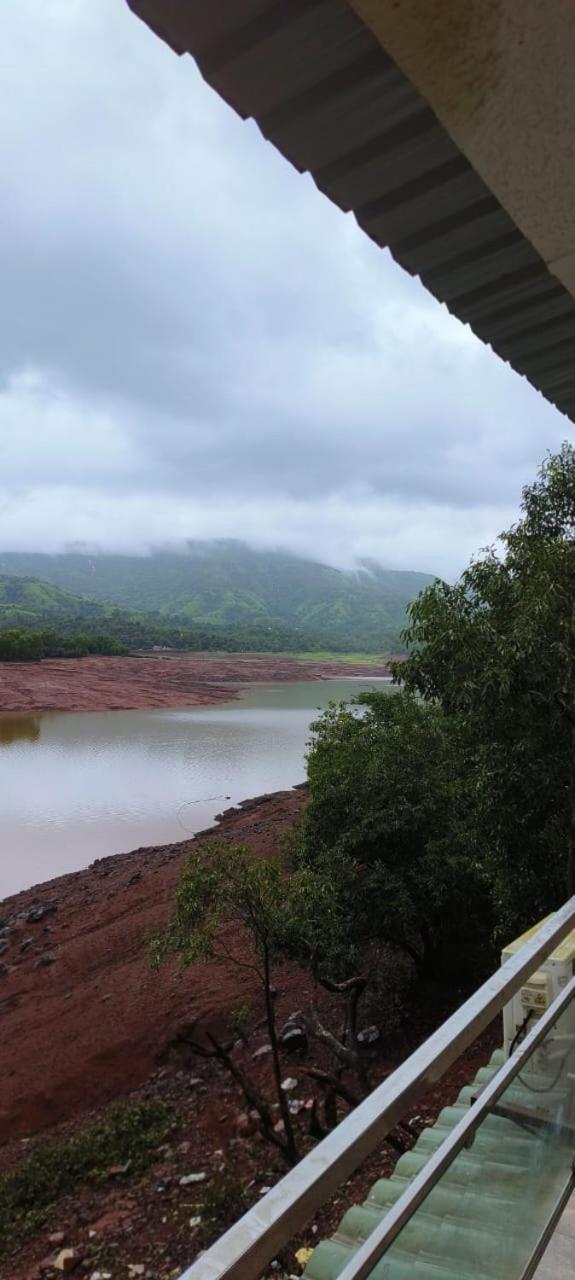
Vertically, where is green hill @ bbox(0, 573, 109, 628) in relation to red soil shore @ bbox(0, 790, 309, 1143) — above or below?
above

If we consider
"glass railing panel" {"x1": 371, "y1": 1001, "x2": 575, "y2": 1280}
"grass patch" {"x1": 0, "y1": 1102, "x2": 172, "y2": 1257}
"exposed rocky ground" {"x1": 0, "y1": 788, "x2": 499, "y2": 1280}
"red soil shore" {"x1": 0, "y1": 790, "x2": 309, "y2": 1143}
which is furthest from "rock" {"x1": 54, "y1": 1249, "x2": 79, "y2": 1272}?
"glass railing panel" {"x1": 371, "y1": 1001, "x2": 575, "y2": 1280}

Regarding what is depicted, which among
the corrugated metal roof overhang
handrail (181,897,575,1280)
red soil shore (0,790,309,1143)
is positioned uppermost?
the corrugated metal roof overhang

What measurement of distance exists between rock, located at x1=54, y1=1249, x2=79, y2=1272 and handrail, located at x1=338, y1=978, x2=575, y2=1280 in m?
4.18

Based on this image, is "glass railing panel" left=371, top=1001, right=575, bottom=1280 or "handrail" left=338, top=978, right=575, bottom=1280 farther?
"glass railing panel" left=371, top=1001, right=575, bottom=1280

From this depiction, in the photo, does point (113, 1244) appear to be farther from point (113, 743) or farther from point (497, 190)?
point (113, 743)

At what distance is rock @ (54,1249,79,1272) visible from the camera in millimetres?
4109

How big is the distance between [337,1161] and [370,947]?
7062 millimetres

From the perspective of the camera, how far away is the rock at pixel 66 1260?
411 centimetres

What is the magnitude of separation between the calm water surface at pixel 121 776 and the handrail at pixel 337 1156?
13847 millimetres

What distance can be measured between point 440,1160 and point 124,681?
4878 cm

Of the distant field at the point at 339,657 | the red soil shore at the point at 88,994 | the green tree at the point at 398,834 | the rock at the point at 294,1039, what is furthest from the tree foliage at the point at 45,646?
the rock at the point at 294,1039

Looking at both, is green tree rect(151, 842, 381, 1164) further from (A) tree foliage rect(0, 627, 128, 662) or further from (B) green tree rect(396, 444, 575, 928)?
(A) tree foliage rect(0, 627, 128, 662)

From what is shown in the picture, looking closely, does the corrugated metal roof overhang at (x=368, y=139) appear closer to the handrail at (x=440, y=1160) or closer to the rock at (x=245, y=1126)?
the handrail at (x=440, y=1160)

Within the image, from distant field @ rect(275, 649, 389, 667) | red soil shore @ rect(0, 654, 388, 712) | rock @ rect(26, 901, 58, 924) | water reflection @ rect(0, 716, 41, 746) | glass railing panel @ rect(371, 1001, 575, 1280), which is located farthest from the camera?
distant field @ rect(275, 649, 389, 667)
